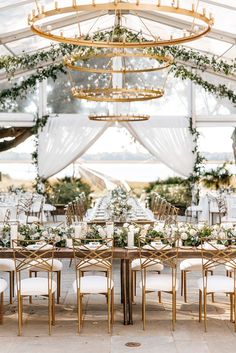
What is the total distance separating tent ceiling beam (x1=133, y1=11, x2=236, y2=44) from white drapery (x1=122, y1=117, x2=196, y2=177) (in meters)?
3.19

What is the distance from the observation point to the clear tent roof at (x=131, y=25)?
31.1 ft

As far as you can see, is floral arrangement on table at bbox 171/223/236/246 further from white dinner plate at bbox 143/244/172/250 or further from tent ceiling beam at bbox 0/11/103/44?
tent ceiling beam at bbox 0/11/103/44

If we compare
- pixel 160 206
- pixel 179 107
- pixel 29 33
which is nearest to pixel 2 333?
pixel 160 206

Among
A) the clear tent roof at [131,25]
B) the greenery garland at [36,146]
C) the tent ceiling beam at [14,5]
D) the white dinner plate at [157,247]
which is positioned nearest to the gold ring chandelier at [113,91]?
the clear tent roof at [131,25]

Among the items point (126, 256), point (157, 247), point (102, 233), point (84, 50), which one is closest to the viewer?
point (126, 256)

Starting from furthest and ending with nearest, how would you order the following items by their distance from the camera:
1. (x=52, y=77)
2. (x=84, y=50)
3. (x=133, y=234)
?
(x=52, y=77)
(x=84, y=50)
(x=133, y=234)

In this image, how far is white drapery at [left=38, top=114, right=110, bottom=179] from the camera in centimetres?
1444

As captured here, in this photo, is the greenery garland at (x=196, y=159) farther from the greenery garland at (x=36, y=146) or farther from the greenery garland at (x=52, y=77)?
the greenery garland at (x=36, y=146)

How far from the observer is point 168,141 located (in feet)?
47.7

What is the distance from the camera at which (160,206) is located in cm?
1173

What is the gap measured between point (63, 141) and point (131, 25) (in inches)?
121

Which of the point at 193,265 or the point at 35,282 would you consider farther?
the point at 193,265

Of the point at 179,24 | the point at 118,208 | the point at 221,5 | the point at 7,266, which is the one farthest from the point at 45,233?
→ the point at 179,24

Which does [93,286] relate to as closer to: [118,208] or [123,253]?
[123,253]
